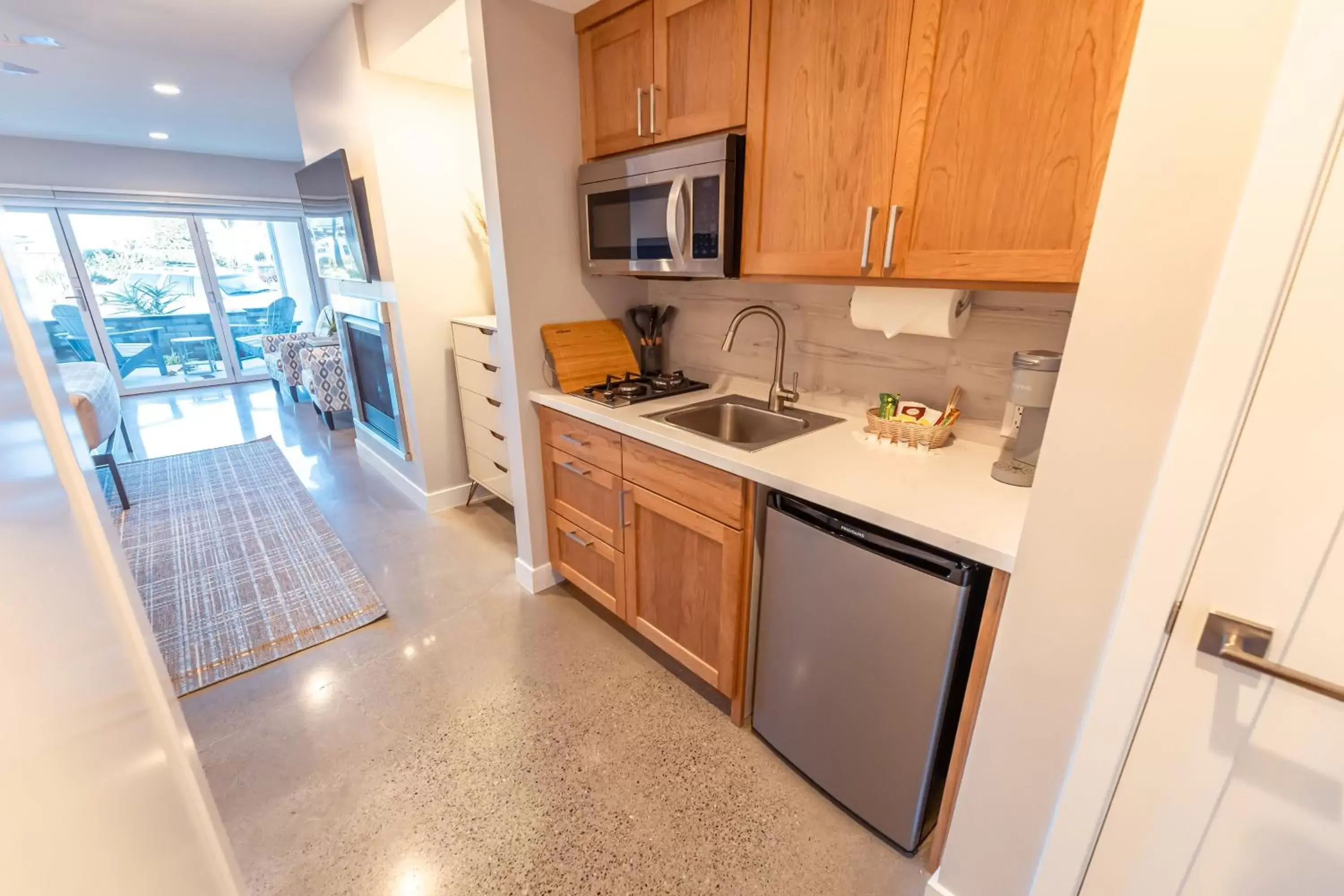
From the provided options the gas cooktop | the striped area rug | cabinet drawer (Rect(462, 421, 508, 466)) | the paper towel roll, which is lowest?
the striped area rug

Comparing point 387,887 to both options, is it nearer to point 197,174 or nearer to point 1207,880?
point 1207,880

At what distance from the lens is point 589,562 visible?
2.24m

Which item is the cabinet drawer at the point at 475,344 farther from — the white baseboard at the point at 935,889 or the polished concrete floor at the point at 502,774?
the white baseboard at the point at 935,889

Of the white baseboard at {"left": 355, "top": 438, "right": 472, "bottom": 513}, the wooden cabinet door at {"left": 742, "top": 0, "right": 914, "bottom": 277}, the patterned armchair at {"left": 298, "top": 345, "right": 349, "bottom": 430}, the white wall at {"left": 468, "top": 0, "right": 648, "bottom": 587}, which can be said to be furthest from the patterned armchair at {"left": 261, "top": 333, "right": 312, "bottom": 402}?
the wooden cabinet door at {"left": 742, "top": 0, "right": 914, "bottom": 277}

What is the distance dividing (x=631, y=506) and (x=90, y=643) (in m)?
1.41

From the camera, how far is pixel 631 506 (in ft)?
6.26

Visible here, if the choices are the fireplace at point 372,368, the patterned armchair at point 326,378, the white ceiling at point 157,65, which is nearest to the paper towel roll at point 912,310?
Result: the fireplace at point 372,368

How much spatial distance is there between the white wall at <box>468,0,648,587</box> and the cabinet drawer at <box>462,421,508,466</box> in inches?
21.7

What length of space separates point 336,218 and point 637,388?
2362 millimetres

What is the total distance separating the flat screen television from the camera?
2.93 m

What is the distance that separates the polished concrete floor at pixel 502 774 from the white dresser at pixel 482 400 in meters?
0.78

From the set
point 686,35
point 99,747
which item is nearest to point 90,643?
point 99,747

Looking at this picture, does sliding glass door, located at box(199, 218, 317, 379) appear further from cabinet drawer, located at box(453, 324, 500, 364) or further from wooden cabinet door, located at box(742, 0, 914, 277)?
wooden cabinet door, located at box(742, 0, 914, 277)

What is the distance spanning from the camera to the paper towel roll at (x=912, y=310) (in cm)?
146
